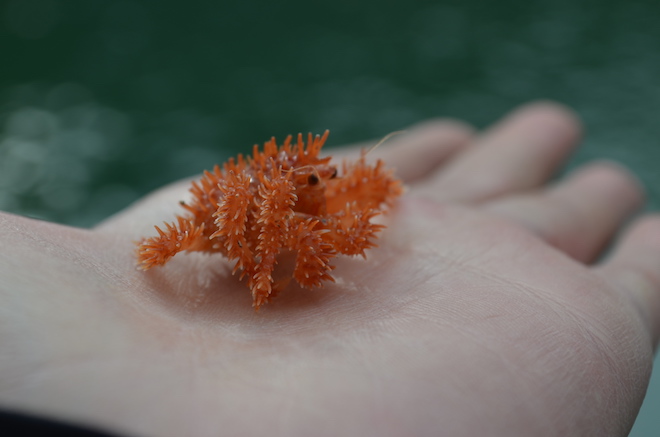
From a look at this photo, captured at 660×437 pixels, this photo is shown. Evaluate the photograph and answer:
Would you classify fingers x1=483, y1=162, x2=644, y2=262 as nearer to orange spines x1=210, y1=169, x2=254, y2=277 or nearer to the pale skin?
the pale skin


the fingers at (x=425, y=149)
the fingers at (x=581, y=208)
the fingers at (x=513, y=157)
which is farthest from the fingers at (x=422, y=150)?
the fingers at (x=581, y=208)

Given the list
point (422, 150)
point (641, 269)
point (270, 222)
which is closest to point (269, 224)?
point (270, 222)

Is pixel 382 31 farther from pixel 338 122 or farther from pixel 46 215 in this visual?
pixel 46 215

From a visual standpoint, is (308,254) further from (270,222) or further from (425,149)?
(425,149)

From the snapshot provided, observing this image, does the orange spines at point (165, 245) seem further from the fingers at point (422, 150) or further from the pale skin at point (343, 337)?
the fingers at point (422, 150)

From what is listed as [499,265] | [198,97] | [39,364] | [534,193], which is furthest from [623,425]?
[198,97]

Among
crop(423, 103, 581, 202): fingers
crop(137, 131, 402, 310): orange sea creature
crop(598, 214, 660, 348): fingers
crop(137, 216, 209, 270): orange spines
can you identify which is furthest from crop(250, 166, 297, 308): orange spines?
crop(423, 103, 581, 202): fingers

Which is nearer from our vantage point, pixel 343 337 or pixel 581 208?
pixel 343 337
